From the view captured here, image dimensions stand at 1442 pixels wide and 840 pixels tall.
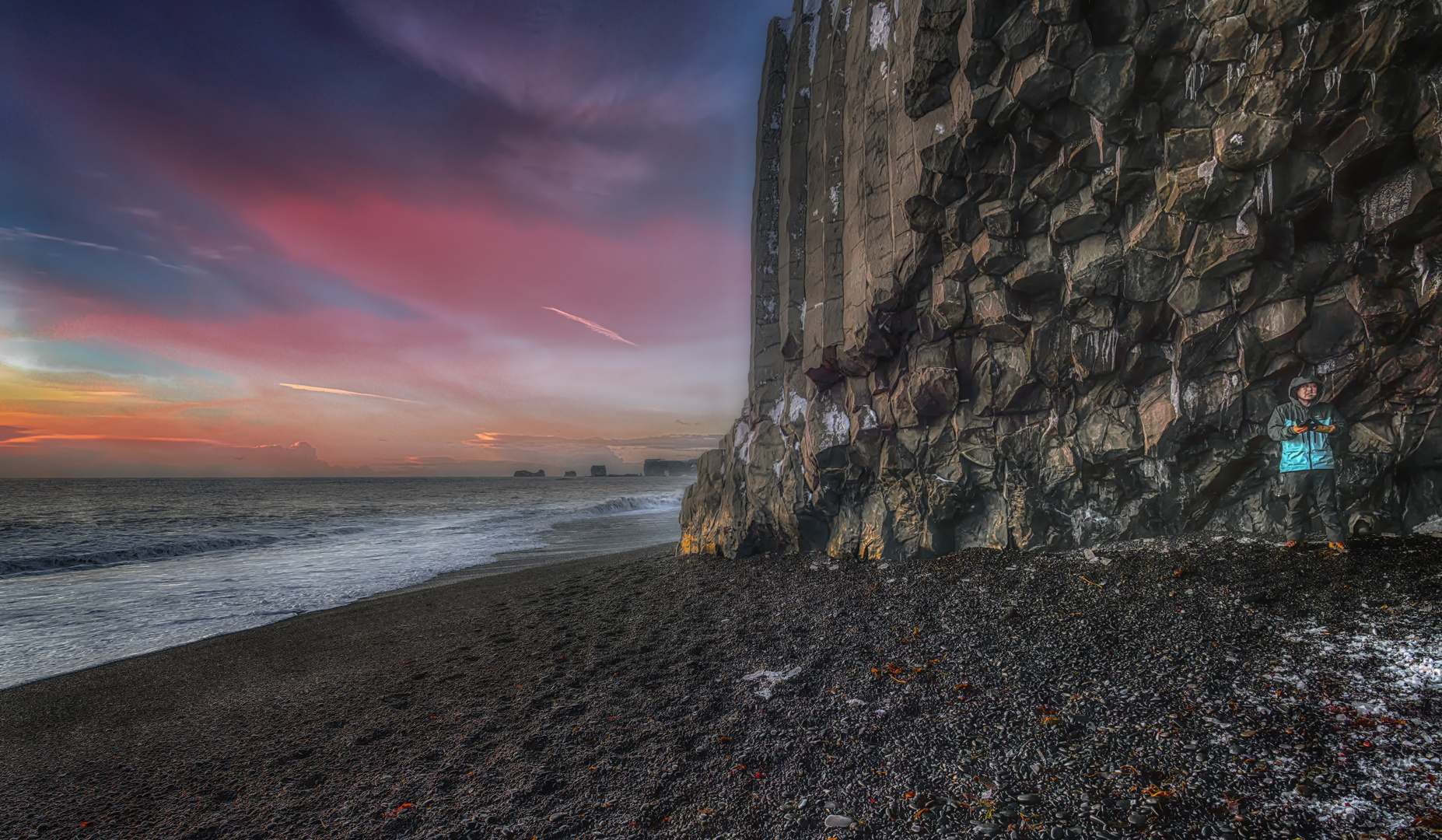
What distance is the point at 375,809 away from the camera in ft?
11.7

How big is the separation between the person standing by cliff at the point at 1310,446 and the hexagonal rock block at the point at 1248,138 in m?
2.52

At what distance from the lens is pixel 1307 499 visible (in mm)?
5984

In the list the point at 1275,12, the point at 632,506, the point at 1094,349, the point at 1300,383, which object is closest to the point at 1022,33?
the point at 1275,12

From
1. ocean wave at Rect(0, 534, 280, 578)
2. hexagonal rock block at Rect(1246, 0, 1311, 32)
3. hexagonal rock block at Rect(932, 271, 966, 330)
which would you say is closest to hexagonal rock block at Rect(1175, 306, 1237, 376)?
hexagonal rock block at Rect(932, 271, 966, 330)

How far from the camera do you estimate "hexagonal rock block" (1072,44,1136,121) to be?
552cm

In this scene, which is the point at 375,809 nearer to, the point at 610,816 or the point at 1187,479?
the point at 610,816

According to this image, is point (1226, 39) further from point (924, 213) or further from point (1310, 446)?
point (1310, 446)

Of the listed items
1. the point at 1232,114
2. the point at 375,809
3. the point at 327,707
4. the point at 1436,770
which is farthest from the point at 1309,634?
the point at 327,707

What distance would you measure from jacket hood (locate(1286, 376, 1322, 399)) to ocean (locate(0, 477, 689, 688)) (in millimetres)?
14591

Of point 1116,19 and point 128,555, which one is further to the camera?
point 128,555

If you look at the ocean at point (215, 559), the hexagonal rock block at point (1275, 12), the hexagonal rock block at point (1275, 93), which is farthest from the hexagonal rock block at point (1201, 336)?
the ocean at point (215, 559)

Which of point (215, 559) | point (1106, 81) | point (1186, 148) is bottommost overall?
point (215, 559)

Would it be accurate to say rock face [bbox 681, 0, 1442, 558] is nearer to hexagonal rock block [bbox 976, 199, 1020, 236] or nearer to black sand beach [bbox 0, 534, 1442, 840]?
hexagonal rock block [bbox 976, 199, 1020, 236]

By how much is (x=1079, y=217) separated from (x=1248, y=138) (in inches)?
58.4
